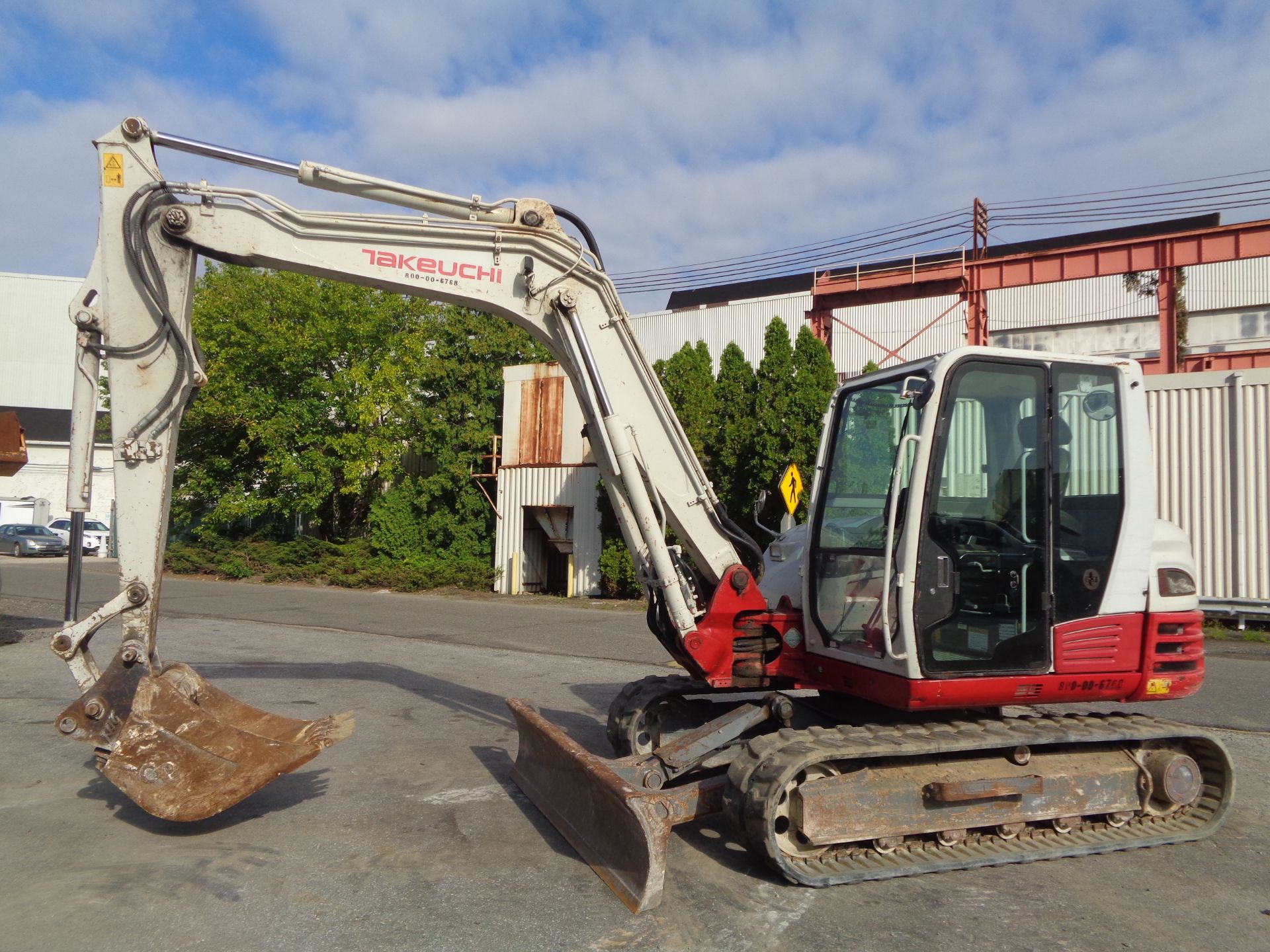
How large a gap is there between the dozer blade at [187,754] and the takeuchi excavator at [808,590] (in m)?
0.01

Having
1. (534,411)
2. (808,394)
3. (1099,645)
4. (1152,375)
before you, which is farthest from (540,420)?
(1099,645)

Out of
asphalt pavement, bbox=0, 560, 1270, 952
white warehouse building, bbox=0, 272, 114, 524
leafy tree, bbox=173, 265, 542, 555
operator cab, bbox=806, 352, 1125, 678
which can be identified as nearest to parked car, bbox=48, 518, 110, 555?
leafy tree, bbox=173, 265, 542, 555

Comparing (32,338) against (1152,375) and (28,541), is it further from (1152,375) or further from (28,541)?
(1152,375)

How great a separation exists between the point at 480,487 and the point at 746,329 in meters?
Answer: 14.9

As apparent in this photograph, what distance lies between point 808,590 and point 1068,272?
48.3 feet

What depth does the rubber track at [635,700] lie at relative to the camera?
20.5 ft

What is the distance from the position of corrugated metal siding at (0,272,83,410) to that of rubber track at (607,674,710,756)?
181ft

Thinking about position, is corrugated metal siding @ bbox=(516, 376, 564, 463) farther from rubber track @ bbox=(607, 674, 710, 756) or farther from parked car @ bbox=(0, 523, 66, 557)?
parked car @ bbox=(0, 523, 66, 557)

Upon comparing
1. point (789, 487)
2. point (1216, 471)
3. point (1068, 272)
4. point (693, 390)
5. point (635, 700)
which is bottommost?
point (635, 700)

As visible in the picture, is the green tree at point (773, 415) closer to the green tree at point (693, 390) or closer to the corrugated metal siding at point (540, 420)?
the green tree at point (693, 390)

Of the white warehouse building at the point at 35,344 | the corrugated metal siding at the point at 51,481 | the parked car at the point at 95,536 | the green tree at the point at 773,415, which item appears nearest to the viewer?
the green tree at the point at 773,415

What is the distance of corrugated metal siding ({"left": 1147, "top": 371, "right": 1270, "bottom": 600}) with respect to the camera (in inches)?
569

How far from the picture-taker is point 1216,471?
14.9 metres

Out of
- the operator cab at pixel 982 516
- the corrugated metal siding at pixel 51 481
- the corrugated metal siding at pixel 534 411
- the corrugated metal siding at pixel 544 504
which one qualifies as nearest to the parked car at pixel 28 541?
the corrugated metal siding at pixel 51 481
